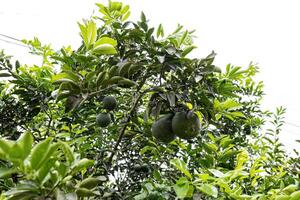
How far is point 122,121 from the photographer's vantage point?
1625 mm

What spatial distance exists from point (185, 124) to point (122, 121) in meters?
0.35

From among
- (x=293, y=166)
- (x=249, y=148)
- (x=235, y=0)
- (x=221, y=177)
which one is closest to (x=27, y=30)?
(x=235, y=0)

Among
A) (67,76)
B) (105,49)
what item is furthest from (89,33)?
(67,76)

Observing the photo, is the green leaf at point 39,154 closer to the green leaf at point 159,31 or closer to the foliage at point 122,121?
the foliage at point 122,121

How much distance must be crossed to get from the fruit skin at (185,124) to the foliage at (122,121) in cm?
4

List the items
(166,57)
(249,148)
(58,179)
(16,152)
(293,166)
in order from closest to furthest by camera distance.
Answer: (16,152)
(58,179)
(166,57)
(293,166)
(249,148)

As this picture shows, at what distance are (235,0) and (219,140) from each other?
15.6 feet

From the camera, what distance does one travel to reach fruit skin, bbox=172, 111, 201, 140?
4.48 feet

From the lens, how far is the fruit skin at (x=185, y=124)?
137 cm

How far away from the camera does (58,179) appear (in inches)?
32.9

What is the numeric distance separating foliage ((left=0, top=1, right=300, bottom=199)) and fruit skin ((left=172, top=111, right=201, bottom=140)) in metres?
0.04

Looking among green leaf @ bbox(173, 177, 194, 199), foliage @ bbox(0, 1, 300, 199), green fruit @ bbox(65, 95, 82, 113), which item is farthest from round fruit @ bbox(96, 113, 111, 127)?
green leaf @ bbox(173, 177, 194, 199)

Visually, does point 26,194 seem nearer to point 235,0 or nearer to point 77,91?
point 77,91

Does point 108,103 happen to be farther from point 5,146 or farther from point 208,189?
point 5,146
